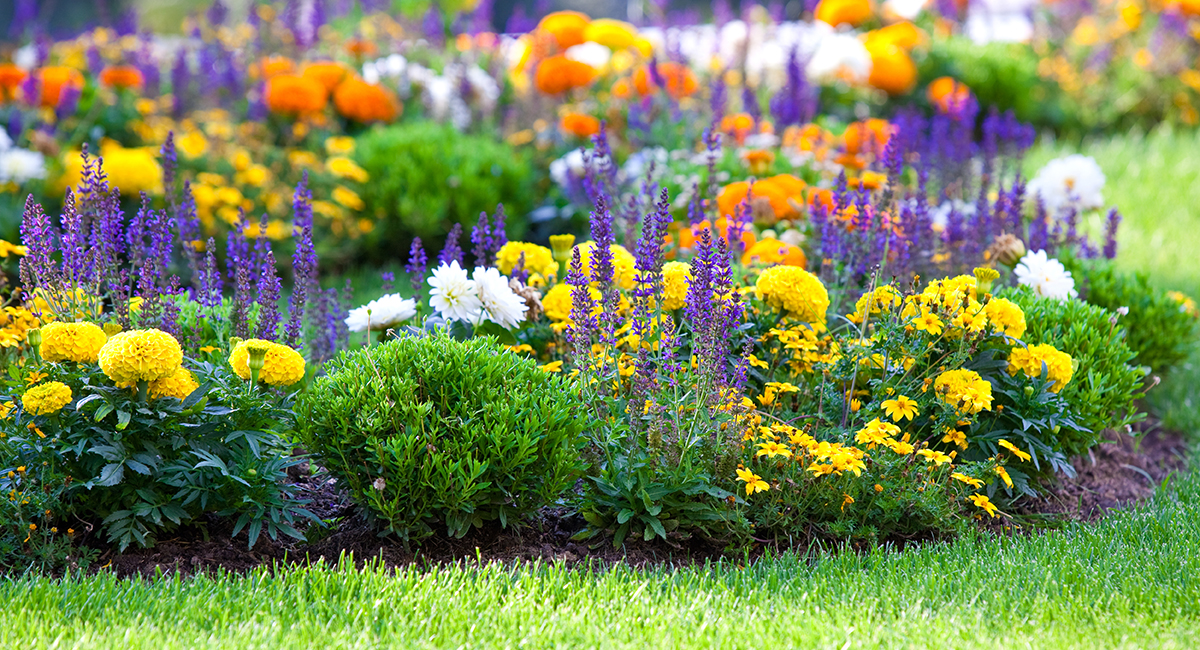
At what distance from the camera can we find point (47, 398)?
2494 mm

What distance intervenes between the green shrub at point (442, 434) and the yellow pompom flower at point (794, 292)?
2.27ft

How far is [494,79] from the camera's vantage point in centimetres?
769

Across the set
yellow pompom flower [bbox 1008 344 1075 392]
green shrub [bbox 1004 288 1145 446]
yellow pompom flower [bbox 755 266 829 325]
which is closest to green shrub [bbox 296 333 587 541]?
yellow pompom flower [bbox 755 266 829 325]

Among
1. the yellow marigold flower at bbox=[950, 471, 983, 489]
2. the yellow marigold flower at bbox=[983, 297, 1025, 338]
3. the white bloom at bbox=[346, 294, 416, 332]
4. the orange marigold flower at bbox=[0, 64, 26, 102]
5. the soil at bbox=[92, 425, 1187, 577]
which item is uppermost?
the orange marigold flower at bbox=[0, 64, 26, 102]

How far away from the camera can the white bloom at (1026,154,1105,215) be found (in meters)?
4.87

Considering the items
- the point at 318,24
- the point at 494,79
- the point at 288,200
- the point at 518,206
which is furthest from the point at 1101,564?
the point at 318,24

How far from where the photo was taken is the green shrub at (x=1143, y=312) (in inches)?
165

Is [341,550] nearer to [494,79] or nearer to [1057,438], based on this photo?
[1057,438]

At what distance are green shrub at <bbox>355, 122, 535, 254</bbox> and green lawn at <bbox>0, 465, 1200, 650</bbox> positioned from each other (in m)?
3.44

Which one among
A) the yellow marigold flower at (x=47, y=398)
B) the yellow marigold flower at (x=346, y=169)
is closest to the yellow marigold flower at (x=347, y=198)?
the yellow marigold flower at (x=346, y=169)

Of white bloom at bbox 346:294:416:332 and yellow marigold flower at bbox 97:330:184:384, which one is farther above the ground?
yellow marigold flower at bbox 97:330:184:384

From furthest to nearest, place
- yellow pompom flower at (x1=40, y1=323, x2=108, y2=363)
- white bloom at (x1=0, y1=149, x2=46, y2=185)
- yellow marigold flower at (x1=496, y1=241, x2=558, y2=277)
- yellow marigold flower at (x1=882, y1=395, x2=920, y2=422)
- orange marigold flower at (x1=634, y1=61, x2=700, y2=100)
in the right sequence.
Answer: orange marigold flower at (x1=634, y1=61, x2=700, y2=100)
white bloom at (x1=0, y1=149, x2=46, y2=185)
yellow marigold flower at (x1=496, y1=241, x2=558, y2=277)
yellow marigold flower at (x1=882, y1=395, x2=920, y2=422)
yellow pompom flower at (x1=40, y1=323, x2=108, y2=363)

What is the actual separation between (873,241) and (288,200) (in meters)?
3.43

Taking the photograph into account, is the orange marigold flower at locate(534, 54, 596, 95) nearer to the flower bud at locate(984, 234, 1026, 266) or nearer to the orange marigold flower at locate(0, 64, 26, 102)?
the orange marigold flower at locate(0, 64, 26, 102)
